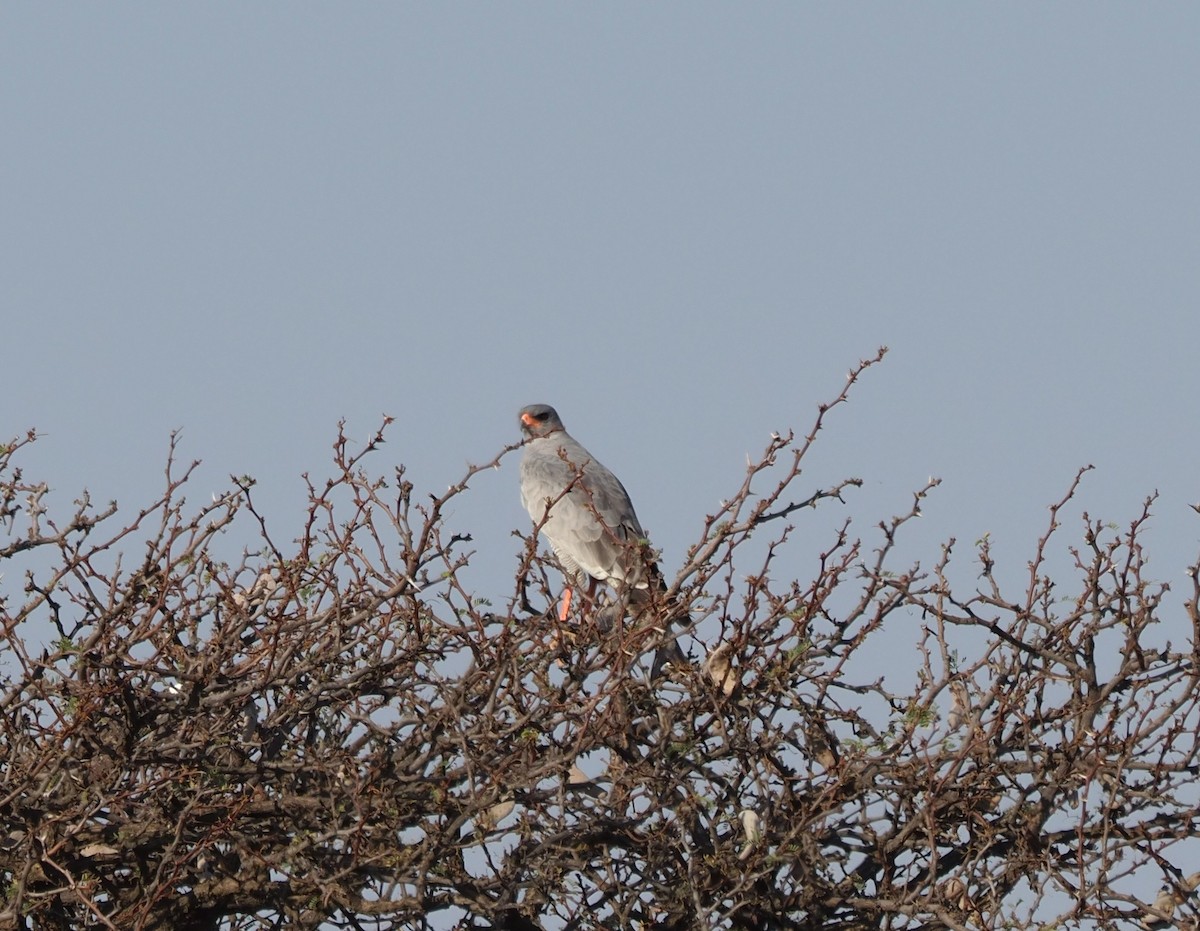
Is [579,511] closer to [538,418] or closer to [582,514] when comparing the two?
[582,514]

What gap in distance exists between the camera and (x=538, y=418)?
13.3 m

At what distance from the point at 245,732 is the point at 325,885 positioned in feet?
2.65

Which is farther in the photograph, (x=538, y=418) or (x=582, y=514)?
(x=538, y=418)

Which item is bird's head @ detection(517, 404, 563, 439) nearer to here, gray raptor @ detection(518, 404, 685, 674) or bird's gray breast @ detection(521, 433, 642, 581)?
gray raptor @ detection(518, 404, 685, 674)

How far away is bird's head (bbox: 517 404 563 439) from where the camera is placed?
13.2 meters

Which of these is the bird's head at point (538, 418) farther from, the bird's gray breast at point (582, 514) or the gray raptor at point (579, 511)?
the bird's gray breast at point (582, 514)

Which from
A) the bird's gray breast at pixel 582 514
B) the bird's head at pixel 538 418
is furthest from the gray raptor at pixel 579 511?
the bird's head at pixel 538 418

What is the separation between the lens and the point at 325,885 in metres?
6.43

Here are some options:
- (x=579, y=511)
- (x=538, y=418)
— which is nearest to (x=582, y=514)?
(x=579, y=511)

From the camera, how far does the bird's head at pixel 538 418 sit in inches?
520

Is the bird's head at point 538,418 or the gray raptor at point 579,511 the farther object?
the bird's head at point 538,418

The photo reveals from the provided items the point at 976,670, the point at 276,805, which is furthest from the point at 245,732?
the point at 976,670

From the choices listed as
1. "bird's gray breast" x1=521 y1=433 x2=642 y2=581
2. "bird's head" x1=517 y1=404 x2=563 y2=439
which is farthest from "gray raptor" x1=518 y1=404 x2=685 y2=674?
"bird's head" x1=517 y1=404 x2=563 y2=439

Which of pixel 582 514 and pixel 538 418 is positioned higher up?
pixel 538 418
